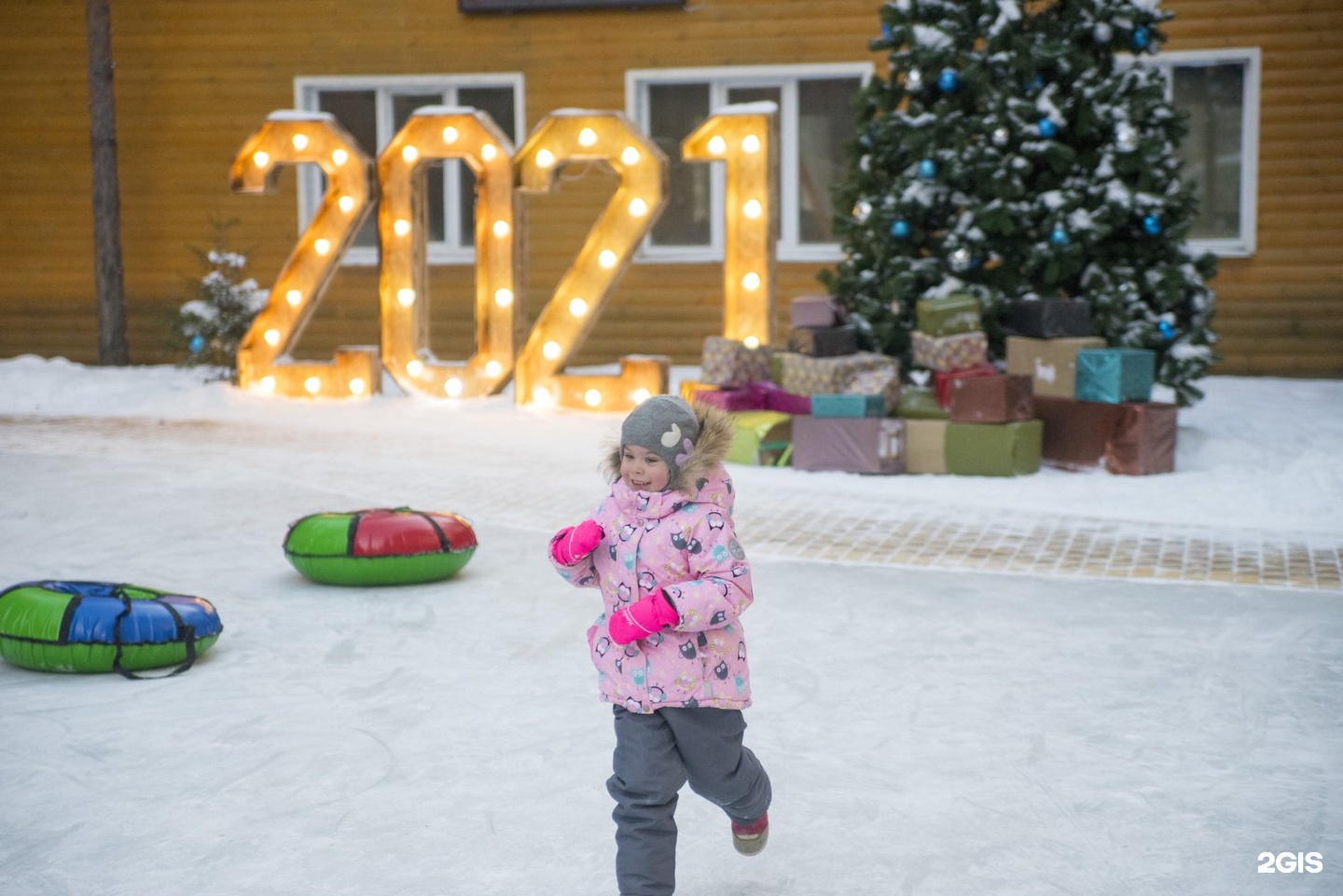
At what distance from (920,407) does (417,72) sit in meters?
9.03

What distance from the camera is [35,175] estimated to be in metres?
18.2

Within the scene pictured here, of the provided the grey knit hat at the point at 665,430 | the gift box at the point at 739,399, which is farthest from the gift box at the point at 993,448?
the grey knit hat at the point at 665,430

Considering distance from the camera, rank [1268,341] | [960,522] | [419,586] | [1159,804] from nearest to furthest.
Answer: [1159,804], [419,586], [960,522], [1268,341]

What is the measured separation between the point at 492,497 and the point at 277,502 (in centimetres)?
134

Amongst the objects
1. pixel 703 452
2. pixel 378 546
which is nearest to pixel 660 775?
pixel 703 452

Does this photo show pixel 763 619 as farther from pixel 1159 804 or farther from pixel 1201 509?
pixel 1201 509

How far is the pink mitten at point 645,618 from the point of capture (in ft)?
11.6

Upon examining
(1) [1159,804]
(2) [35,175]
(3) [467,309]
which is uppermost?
(2) [35,175]

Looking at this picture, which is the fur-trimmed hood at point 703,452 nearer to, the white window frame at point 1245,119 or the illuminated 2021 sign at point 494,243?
the illuminated 2021 sign at point 494,243

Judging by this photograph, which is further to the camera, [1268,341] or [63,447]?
[1268,341]

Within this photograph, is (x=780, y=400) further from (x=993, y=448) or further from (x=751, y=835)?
(x=751, y=835)

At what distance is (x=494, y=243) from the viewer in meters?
13.7

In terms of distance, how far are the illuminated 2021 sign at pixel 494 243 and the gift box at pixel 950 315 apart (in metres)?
2.24

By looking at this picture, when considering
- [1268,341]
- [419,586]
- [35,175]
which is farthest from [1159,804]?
[35,175]
